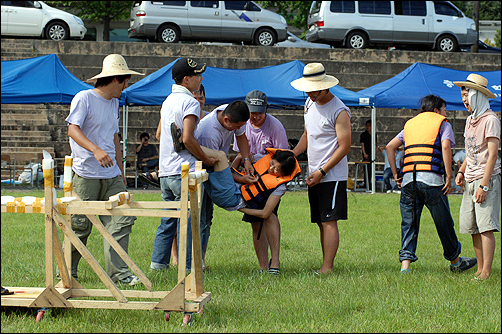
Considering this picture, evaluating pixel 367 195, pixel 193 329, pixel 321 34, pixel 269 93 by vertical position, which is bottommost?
pixel 367 195

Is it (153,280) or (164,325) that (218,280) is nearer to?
(153,280)

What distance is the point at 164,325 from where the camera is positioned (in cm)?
385

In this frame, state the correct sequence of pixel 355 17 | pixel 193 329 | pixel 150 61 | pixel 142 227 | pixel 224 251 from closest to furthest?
1. pixel 193 329
2. pixel 224 251
3. pixel 142 227
4. pixel 150 61
5. pixel 355 17

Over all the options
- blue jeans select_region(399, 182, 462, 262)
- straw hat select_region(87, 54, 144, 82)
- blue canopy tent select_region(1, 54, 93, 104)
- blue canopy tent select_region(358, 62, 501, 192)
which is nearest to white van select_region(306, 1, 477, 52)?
blue canopy tent select_region(358, 62, 501, 192)

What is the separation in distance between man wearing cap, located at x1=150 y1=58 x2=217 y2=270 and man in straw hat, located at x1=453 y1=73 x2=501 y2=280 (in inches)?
101

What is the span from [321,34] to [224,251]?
16564 millimetres

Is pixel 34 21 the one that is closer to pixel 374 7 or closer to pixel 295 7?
pixel 374 7

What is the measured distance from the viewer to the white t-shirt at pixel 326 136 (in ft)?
19.1

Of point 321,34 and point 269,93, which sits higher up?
point 321,34

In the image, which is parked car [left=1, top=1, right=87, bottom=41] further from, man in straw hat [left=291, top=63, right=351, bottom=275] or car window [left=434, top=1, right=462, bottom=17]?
man in straw hat [left=291, top=63, right=351, bottom=275]

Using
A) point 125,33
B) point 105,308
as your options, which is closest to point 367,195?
point 105,308

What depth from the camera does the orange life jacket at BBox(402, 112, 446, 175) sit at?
600 centimetres

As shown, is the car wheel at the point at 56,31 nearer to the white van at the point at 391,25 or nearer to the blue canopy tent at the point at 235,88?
the blue canopy tent at the point at 235,88

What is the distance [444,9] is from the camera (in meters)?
22.9
